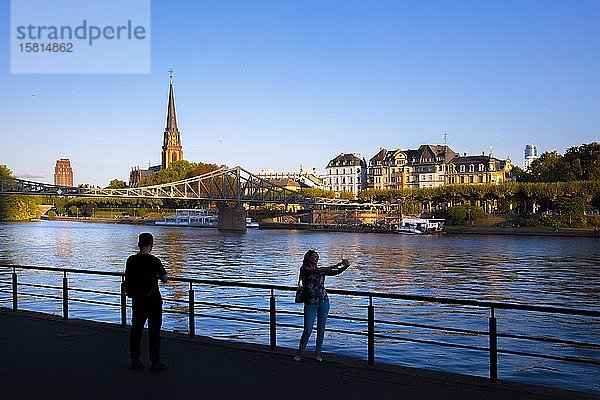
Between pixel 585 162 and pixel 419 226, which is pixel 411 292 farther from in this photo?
pixel 585 162

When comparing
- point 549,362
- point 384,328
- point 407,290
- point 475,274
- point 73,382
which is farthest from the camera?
point 475,274

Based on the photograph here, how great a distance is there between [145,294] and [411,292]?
26489 mm

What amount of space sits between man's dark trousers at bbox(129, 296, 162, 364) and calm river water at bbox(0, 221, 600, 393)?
2.74 metres

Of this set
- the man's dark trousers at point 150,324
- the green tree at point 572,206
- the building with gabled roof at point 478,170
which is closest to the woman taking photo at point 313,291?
the man's dark trousers at point 150,324

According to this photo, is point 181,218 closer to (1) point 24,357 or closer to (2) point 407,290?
(2) point 407,290

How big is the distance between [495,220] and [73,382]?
114 metres

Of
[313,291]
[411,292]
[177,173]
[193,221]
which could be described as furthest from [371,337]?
[177,173]

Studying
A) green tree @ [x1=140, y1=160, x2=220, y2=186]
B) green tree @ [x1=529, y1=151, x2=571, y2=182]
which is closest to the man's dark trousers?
green tree @ [x1=529, y1=151, x2=571, y2=182]

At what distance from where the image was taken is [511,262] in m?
57.5

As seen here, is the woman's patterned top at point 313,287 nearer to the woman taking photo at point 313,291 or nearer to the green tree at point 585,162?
the woman taking photo at point 313,291

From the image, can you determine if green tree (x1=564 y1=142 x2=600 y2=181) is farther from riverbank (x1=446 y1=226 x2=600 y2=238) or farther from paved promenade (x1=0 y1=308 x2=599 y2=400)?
paved promenade (x1=0 y1=308 x2=599 y2=400)

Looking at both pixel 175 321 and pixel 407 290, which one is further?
pixel 407 290

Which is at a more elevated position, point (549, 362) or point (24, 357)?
point (24, 357)

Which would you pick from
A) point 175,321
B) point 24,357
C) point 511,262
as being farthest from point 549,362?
point 511,262
